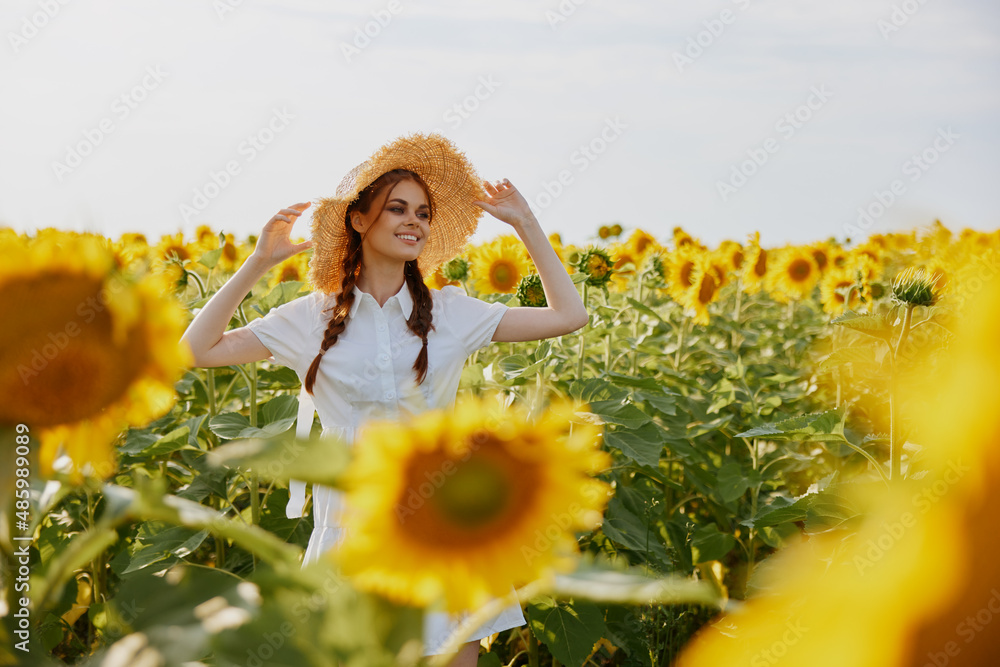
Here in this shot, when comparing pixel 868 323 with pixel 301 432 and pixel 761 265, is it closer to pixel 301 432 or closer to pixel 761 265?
pixel 301 432

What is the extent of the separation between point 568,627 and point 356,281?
3.95 ft

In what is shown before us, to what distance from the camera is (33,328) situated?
0.47 meters

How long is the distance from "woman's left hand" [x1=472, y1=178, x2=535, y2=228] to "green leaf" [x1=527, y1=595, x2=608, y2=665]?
111 centimetres

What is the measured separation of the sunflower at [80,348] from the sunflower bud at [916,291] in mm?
2015

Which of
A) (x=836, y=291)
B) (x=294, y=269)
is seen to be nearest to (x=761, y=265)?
(x=836, y=291)

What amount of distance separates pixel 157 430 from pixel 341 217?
1.12 meters

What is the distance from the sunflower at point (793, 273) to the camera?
5035 mm

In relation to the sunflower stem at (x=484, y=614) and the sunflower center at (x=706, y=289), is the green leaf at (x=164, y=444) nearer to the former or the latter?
the sunflower stem at (x=484, y=614)

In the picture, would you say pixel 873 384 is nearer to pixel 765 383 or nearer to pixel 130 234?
pixel 765 383

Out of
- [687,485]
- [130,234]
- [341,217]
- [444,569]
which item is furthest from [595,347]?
[130,234]

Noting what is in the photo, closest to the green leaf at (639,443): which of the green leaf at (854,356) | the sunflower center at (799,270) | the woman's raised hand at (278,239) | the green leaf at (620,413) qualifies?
the green leaf at (620,413)

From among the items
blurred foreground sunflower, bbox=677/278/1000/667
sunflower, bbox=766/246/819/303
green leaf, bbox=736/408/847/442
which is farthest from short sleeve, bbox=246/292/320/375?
sunflower, bbox=766/246/819/303

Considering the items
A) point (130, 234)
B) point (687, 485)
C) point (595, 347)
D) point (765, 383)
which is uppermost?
point (130, 234)

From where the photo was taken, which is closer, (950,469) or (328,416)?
(950,469)
